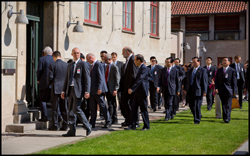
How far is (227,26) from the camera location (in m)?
40.2

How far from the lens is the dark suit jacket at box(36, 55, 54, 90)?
35.7 ft

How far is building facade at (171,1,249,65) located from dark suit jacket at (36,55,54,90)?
2773cm

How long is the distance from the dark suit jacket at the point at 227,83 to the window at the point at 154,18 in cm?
861

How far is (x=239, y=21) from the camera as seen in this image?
3981 cm

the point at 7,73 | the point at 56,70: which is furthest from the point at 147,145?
the point at 7,73

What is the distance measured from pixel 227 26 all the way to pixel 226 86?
94.6 feet

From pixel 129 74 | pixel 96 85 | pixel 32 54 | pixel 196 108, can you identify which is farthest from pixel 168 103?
pixel 32 54

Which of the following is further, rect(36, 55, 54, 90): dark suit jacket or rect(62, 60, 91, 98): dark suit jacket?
rect(36, 55, 54, 90): dark suit jacket

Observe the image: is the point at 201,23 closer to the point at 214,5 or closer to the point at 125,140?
the point at 214,5

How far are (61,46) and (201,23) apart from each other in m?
29.7

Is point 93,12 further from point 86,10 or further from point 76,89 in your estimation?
point 76,89

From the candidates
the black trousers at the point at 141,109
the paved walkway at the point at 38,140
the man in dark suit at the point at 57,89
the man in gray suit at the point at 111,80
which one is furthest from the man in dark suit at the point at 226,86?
the man in dark suit at the point at 57,89

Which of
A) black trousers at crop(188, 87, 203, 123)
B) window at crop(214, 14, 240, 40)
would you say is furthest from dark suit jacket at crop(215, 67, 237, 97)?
window at crop(214, 14, 240, 40)

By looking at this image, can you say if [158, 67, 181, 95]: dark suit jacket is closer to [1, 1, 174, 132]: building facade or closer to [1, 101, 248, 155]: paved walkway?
[1, 101, 248, 155]: paved walkway
